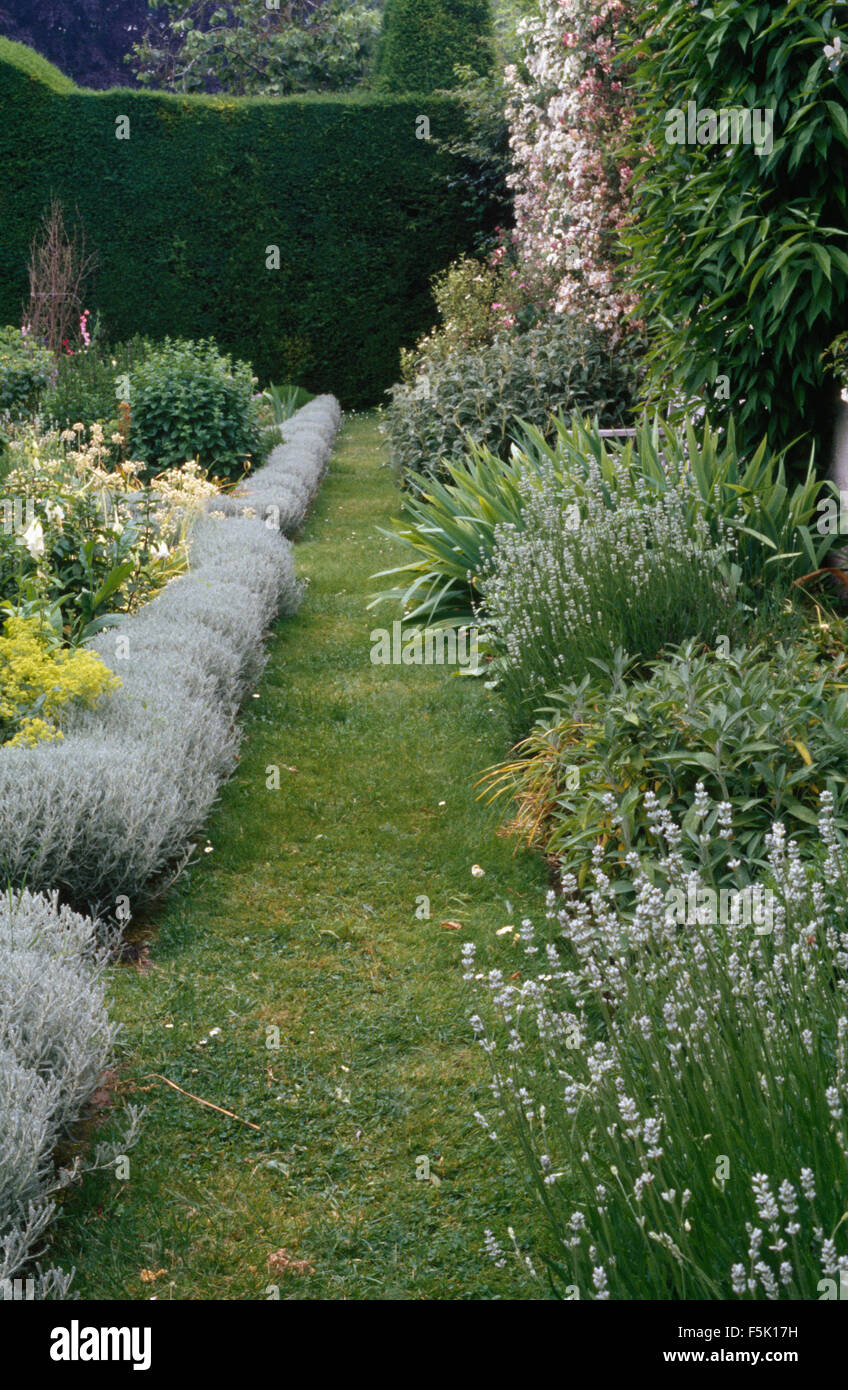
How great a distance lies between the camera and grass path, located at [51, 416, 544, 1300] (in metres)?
2.18

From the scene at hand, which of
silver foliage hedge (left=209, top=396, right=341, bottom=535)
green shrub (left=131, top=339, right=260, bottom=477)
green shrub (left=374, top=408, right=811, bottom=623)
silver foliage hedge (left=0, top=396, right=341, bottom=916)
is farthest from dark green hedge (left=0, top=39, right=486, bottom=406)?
silver foliage hedge (left=0, top=396, right=341, bottom=916)

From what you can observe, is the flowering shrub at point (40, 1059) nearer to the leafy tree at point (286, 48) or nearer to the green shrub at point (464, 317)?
the green shrub at point (464, 317)

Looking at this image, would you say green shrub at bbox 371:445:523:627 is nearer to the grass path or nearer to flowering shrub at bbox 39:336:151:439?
the grass path

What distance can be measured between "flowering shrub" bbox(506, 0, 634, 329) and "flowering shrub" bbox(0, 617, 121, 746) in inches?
229

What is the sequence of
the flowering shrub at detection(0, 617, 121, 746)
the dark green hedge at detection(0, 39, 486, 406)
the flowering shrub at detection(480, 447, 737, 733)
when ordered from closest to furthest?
the flowering shrub at detection(0, 617, 121, 746) → the flowering shrub at detection(480, 447, 737, 733) → the dark green hedge at detection(0, 39, 486, 406)

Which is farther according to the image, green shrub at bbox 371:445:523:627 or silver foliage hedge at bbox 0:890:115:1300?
green shrub at bbox 371:445:523:627

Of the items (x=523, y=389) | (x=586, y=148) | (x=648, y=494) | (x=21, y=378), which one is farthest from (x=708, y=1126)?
(x=21, y=378)

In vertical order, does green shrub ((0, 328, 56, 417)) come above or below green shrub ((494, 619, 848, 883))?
above

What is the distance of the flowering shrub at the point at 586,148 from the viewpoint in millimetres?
8414

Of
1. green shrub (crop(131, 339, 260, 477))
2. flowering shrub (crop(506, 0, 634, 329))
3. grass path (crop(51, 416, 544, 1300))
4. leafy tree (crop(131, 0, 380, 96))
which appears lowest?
grass path (crop(51, 416, 544, 1300))

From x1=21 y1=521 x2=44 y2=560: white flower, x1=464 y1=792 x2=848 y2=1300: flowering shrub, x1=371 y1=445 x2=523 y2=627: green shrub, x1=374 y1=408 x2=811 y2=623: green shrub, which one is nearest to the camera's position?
x1=464 y1=792 x2=848 y2=1300: flowering shrub

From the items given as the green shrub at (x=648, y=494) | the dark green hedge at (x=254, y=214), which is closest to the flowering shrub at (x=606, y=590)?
the green shrub at (x=648, y=494)

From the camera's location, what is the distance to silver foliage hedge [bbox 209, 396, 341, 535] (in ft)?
25.0
